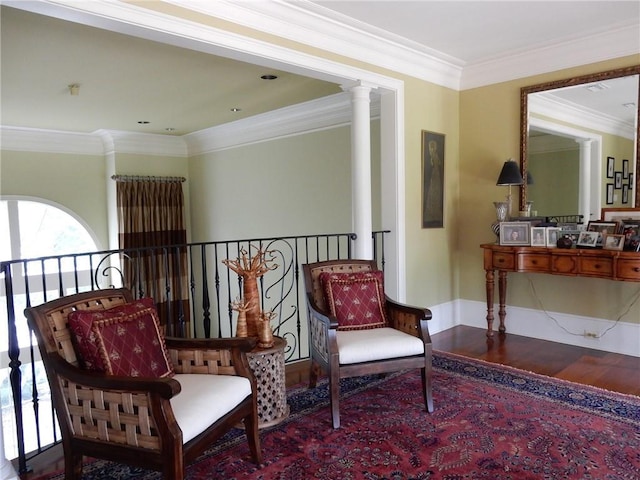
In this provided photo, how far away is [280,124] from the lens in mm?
5637

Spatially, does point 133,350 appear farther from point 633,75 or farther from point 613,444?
point 633,75

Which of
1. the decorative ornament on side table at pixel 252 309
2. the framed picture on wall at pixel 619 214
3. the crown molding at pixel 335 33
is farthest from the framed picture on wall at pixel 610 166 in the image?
the decorative ornament on side table at pixel 252 309

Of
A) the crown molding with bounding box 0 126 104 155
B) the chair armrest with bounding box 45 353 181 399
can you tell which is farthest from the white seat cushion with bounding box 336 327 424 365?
the crown molding with bounding box 0 126 104 155

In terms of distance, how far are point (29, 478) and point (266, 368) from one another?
1.17 meters

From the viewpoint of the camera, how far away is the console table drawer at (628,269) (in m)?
3.20

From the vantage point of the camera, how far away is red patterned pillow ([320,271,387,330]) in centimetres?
288

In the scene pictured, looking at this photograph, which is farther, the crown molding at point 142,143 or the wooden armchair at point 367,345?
the crown molding at point 142,143

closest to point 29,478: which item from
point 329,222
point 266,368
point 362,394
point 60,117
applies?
point 266,368

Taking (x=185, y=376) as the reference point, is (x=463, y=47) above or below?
above

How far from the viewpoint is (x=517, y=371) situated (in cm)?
327

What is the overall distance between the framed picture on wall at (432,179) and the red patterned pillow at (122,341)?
2800 millimetres

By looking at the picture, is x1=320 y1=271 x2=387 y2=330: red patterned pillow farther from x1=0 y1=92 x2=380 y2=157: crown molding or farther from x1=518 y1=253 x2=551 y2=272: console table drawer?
x1=0 y1=92 x2=380 y2=157: crown molding

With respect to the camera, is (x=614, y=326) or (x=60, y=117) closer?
(x=614, y=326)

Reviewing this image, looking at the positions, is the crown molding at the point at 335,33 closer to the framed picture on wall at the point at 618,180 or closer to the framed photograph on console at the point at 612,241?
the framed picture on wall at the point at 618,180
